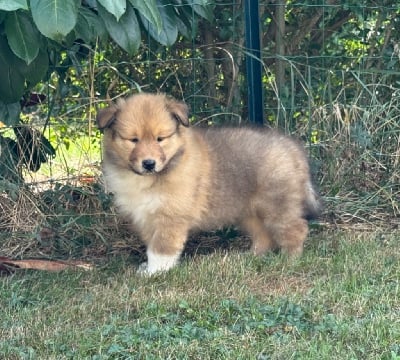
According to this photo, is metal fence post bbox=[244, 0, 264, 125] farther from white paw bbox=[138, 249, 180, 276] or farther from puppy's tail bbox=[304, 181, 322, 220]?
white paw bbox=[138, 249, 180, 276]

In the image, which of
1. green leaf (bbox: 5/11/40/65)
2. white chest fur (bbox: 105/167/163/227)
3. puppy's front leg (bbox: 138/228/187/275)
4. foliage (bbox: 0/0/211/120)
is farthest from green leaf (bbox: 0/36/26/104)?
puppy's front leg (bbox: 138/228/187/275)

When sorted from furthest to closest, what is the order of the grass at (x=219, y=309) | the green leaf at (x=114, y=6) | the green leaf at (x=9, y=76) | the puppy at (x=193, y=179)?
the puppy at (x=193, y=179) → the green leaf at (x=9, y=76) → the green leaf at (x=114, y=6) → the grass at (x=219, y=309)

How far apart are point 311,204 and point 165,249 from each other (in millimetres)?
1044

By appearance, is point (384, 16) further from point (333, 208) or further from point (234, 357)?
point (234, 357)

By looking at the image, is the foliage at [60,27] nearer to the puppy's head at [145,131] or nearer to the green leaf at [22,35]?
the green leaf at [22,35]

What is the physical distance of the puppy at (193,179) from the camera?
5.84 m

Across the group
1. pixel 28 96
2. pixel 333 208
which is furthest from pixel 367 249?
pixel 28 96

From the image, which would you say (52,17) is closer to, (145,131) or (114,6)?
(114,6)

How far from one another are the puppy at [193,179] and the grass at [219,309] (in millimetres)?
218

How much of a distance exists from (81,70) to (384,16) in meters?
2.51

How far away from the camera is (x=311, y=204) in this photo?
6.30 metres

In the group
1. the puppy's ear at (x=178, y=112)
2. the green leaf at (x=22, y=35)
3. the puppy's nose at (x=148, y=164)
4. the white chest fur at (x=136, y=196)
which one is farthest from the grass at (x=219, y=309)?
the green leaf at (x=22, y=35)

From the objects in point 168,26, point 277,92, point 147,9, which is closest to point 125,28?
point 147,9

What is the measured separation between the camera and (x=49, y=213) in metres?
6.71
